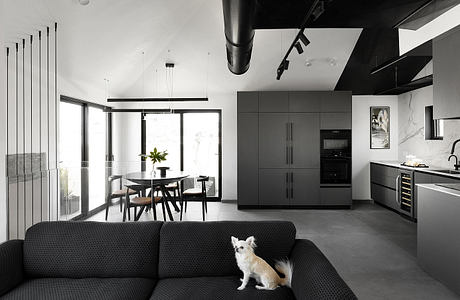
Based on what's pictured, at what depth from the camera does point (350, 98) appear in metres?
5.89

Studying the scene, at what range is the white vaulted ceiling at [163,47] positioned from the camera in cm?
324

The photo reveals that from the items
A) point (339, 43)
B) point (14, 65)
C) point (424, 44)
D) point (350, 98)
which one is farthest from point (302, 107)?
point (14, 65)

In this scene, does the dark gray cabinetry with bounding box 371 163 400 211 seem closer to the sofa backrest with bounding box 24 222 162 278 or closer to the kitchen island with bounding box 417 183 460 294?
the kitchen island with bounding box 417 183 460 294

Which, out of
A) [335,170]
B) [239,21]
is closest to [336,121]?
[335,170]

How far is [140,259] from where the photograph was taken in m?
1.98

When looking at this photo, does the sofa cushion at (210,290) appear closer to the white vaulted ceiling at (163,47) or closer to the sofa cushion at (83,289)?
the sofa cushion at (83,289)

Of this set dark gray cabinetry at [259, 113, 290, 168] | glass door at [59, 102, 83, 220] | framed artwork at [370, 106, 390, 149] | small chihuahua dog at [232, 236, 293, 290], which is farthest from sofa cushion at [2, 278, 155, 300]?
framed artwork at [370, 106, 390, 149]

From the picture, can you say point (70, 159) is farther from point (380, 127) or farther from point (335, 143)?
point (380, 127)

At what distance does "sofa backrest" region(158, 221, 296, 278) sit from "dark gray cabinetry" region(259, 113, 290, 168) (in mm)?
3862

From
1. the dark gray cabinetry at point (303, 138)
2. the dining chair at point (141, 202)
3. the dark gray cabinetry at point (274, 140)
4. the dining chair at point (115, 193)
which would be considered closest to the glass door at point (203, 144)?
the dark gray cabinetry at point (274, 140)

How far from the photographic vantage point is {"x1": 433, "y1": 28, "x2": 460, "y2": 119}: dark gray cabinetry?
9.73 feet

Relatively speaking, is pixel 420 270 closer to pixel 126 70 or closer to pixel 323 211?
pixel 323 211

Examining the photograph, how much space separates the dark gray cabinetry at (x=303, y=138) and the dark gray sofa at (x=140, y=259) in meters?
3.95

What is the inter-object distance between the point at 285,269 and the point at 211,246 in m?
0.54
